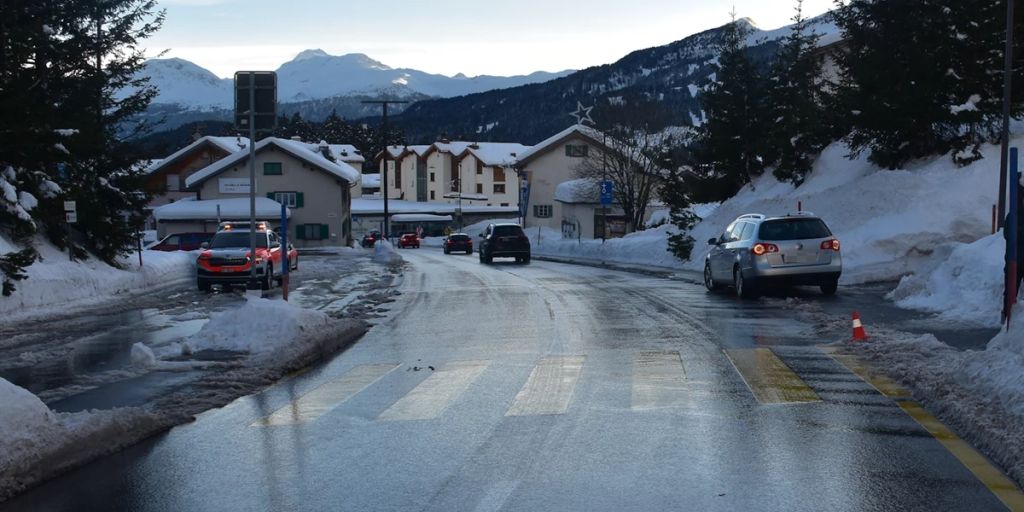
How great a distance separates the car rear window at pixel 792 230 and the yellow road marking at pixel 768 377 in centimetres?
775

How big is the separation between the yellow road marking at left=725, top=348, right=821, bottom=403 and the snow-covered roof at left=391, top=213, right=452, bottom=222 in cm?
9691

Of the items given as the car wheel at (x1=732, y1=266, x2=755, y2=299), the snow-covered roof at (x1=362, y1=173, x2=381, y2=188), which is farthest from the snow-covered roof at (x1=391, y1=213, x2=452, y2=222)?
the car wheel at (x1=732, y1=266, x2=755, y2=299)

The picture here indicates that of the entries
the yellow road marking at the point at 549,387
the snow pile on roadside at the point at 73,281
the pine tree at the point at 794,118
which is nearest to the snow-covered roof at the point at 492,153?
the pine tree at the point at 794,118

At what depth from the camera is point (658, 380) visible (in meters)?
10.7

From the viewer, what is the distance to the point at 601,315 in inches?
704

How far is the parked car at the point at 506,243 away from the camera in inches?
1663

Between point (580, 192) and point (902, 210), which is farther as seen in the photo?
point (580, 192)

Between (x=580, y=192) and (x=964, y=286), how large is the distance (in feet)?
193

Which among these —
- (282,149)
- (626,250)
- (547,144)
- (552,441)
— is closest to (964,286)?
(552,441)

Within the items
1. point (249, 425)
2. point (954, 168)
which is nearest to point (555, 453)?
point (249, 425)

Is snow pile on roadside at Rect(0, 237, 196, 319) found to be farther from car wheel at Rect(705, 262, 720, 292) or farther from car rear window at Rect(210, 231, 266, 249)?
car wheel at Rect(705, 262, 720, 292)

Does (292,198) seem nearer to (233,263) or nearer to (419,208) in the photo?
(419,208)

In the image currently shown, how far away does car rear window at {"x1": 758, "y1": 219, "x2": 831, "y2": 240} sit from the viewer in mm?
20328

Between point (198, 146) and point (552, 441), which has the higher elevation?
point (198, 146)
